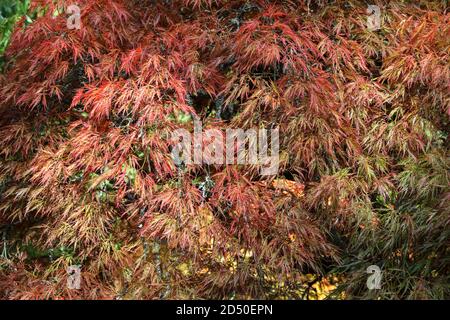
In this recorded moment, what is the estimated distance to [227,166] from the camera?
232 cm

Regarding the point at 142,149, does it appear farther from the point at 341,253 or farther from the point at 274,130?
the point at 341,253

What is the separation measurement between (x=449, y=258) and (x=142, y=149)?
44.5 inches

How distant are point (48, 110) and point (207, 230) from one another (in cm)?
88

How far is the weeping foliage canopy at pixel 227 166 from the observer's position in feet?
7.29

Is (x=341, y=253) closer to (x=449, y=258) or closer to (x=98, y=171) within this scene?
(x=449, y=258)

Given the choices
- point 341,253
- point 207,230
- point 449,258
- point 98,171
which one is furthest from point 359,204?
point 98,171

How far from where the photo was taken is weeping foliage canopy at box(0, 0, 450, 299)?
2.22 meters

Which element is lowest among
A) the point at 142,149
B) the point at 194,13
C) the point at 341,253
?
the point at 341,253

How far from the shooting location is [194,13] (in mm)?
2609
